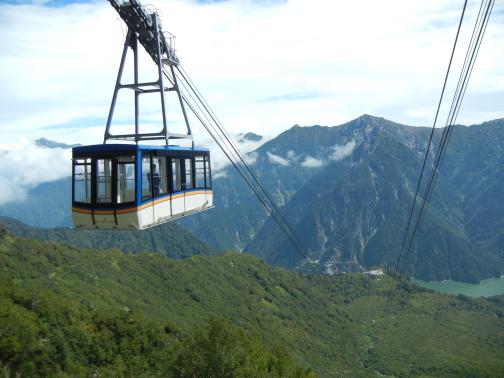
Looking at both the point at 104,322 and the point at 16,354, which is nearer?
the point at 16,354

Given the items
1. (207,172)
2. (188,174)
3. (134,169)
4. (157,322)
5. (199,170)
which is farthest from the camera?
(157,322)

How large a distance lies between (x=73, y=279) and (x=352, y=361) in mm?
94131

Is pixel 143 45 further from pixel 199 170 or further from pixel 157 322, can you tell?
pixel 157 322

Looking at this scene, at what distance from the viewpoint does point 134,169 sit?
54.6ft

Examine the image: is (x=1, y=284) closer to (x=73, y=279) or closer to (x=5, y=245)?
(x=73, y=279)

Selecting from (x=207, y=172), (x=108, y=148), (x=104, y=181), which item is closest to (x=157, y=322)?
(x=207, y=172)

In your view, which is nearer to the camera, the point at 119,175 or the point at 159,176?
the point at 119,175

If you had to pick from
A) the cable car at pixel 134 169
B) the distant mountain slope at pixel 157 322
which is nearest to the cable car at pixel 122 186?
the cable car at pixel 134 169

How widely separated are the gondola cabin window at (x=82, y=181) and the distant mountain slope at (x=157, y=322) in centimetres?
2793

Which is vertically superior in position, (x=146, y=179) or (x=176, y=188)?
(x=146, y=179)

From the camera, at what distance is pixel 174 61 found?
19906mm

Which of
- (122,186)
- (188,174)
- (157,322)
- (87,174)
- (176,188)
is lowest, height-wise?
(157,322)

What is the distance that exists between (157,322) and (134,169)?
241 ft

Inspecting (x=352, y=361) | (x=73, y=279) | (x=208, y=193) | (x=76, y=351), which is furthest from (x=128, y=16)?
(x=352, y=361)
